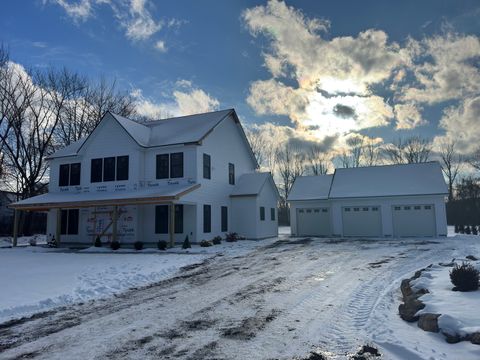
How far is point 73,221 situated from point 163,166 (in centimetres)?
742

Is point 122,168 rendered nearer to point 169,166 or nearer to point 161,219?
point 169,166

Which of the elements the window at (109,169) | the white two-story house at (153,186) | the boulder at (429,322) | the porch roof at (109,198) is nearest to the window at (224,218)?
the white two-story house at (153,186)

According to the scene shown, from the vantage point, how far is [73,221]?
2439cm

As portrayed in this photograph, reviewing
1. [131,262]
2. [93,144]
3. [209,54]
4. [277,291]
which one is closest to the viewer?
[277,291]

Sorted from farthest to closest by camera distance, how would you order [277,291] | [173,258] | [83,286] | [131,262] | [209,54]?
[209,54] < [173,258] < [131,262] < [83,286] < [277,291]

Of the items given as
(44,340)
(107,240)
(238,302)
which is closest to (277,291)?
(238,302)

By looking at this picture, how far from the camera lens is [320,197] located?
29.2 m

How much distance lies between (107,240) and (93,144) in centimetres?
651

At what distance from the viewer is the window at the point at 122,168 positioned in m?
23.2

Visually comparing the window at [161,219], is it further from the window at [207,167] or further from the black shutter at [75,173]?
the black shutter at [75,173]

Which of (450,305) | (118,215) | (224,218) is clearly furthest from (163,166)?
(450,305)

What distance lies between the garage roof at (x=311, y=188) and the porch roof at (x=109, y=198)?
11609 millimetres

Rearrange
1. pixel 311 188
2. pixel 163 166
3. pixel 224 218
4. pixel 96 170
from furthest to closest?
pixel 311 188 < pixel 224 218 < pixel 96 170 < pixel 163 166

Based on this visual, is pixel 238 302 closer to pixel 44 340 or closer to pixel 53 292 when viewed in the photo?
pixel 44 340
